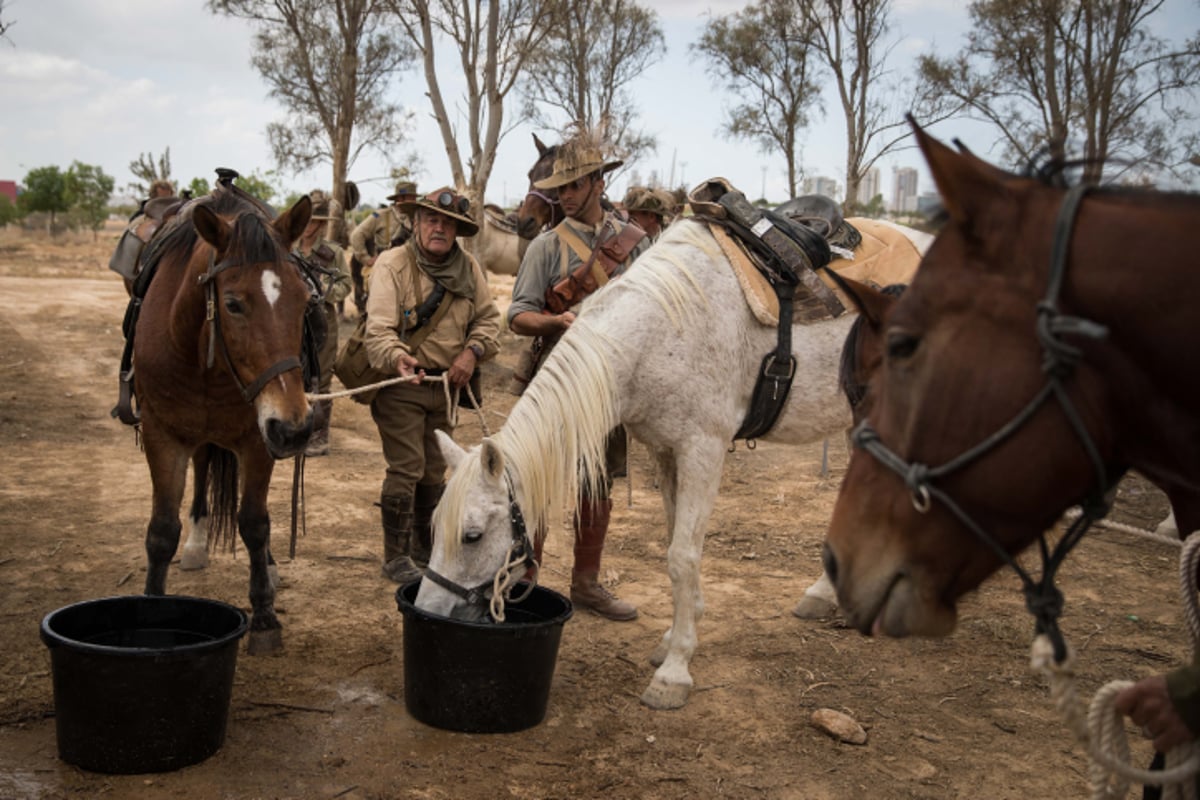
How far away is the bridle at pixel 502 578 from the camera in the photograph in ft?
11.6

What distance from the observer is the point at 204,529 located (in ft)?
17.8

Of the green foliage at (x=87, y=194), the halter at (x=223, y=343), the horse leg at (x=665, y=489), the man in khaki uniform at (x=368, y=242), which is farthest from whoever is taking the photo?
the green foliage at (x=87, y=194)

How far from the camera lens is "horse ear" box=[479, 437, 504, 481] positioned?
3445mm

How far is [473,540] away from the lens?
354cm

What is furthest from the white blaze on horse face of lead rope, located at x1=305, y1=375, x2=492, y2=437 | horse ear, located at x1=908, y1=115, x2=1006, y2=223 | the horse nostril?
horse ear, located at x1=908, y1=115, x2=1006, y2=223

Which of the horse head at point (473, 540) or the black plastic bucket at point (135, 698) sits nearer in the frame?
the black plastic bucket at point (135, 698)

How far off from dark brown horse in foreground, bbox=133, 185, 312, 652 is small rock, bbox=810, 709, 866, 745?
7.70ft

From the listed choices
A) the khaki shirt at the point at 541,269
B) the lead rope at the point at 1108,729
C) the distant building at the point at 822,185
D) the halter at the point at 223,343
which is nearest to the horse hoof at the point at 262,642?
the halter at the point at 223,343

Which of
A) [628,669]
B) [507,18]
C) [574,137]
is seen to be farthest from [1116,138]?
[628,669]

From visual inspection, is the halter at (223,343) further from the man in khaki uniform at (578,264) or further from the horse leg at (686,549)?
the horse leg at (686,549)

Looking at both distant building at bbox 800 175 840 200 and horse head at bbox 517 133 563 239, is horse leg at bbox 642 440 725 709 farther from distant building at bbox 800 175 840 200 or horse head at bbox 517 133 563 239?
distant building at bbox 800 175 840 200

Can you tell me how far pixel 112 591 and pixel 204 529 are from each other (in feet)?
2.21

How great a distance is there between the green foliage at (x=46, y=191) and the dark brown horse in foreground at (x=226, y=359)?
42.8 metres

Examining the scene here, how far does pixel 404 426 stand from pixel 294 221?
1.59 m
